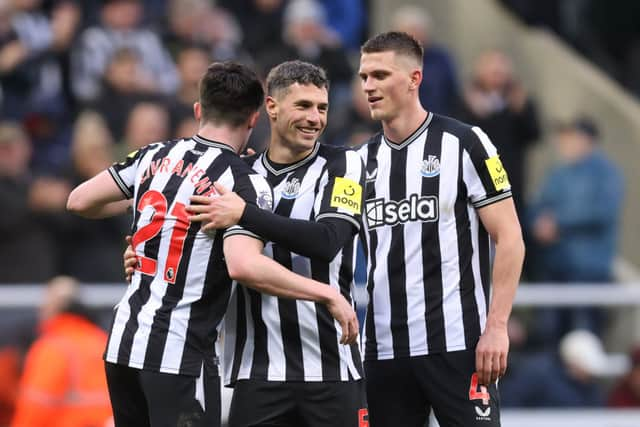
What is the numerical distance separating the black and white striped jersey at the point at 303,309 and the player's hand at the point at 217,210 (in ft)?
1.21

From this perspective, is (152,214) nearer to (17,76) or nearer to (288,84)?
(288,84)

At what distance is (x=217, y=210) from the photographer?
17.3ft

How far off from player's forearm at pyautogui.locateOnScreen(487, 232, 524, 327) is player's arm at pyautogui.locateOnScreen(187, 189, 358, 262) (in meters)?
0.81

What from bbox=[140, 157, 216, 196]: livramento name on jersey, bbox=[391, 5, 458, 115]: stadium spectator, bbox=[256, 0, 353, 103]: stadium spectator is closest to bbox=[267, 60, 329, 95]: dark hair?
bbox=[140, 157, 216, 196]: livramento name on jersey

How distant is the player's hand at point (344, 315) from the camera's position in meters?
5.25

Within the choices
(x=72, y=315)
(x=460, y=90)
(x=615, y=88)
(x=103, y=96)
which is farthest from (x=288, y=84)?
(x=615, y=88)

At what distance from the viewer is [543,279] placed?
11273 millimetres

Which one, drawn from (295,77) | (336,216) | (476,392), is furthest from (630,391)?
(295,77)

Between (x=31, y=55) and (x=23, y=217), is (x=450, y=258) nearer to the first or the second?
(x=23, y=217)

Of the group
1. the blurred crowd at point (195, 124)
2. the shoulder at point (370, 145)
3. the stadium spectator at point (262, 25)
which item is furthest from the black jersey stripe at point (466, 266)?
the stadium spectator at point (262, 25)

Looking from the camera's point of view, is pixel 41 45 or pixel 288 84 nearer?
pixel 288 84

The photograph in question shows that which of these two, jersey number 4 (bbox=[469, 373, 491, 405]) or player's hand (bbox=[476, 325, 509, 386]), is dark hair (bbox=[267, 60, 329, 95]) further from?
jersey number 4 (bbox=[469, 373, 491, 405])

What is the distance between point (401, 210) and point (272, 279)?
98 cm

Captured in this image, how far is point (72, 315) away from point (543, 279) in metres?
4.37
